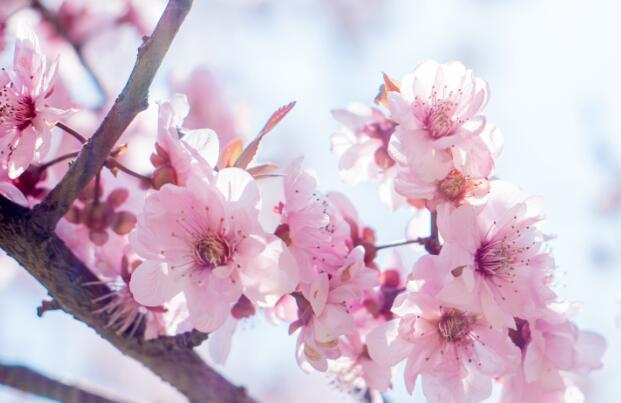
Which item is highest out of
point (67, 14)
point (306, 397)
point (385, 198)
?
point (67, 14)

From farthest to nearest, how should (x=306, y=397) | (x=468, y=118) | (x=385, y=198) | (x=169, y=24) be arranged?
(x=306, y=397) < (x=385, y=198) < (x=468, y=118) < (x=169, y=24)

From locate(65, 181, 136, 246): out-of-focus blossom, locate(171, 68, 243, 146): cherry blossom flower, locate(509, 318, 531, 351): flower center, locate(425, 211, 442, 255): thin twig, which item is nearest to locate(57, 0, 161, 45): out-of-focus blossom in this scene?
locate(171, 68, 243, 146): cherry blossom flower

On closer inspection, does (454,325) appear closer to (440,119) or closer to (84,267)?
(440,119)

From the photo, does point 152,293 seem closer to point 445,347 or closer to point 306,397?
point 445,347

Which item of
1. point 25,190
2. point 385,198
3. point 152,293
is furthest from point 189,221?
point 385,198

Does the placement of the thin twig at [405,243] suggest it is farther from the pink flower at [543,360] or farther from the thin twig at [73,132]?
the thin twig at [73,132]

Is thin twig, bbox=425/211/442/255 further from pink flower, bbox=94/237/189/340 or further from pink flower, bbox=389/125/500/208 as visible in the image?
pink flower, bbox=94/237/189/340
